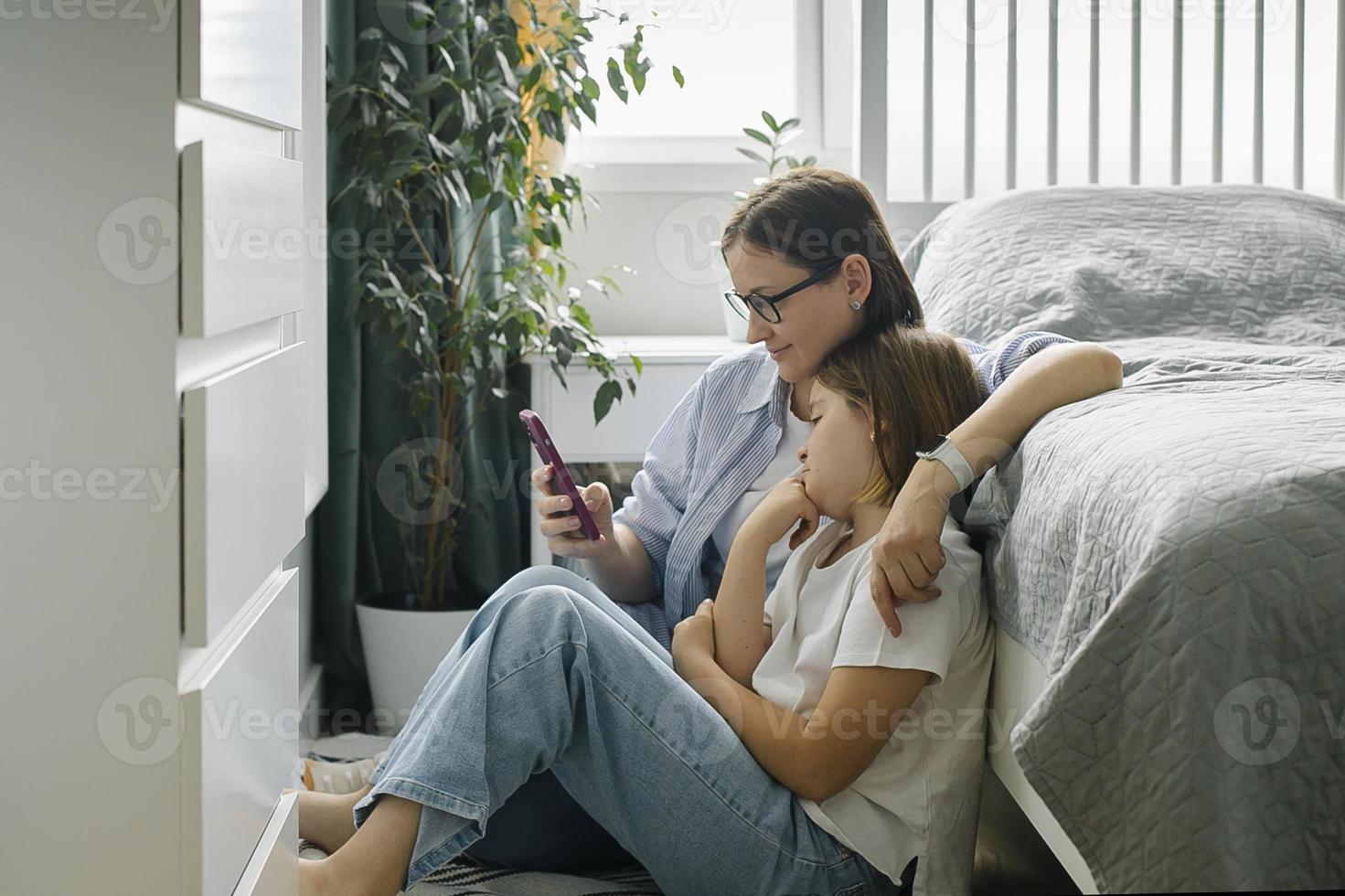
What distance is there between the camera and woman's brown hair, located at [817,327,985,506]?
132cm

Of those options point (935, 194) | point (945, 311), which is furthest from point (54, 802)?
point (935, 194)

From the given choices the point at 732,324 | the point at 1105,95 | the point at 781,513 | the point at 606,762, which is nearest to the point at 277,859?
the point at 606,762

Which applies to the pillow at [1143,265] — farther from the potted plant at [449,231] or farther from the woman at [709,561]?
the potted plant at [449,231]

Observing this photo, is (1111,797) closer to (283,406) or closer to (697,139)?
(283,406)

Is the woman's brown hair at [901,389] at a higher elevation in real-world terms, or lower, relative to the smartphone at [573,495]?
higher

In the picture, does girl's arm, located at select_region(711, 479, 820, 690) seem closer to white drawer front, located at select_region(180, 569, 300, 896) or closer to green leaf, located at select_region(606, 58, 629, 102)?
white drawer front, located at select_region(180, 569, 300, 896)

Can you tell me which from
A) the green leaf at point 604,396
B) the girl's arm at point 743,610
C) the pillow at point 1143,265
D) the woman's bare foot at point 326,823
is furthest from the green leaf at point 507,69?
the woman's bare foot at point 326,823

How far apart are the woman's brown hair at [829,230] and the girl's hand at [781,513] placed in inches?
9.1

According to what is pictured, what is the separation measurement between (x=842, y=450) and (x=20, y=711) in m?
0.80

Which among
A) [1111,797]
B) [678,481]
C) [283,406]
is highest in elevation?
[283,406]

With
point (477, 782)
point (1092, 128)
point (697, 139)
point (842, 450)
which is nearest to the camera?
point (477, 782)

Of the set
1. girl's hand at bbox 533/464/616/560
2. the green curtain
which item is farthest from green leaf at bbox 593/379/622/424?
girl's hand at bbox 533/464/616/560

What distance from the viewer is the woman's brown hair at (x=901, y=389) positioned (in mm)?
1315

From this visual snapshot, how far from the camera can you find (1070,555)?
1.06m
